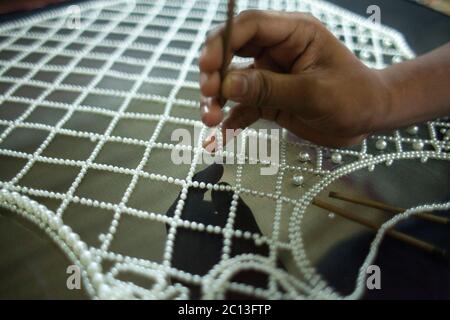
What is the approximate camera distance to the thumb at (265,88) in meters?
0.49

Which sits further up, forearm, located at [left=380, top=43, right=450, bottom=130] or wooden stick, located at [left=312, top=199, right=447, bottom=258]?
forearm, located at [left=380, top=43, right=450, bottom=130]

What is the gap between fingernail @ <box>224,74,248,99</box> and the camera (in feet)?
1.58

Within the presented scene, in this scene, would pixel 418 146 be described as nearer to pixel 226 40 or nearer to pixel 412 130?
pixel 412 130

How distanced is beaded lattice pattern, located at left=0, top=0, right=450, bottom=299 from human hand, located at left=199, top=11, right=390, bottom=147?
10cm

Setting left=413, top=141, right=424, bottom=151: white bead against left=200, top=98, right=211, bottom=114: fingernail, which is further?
left=413, top=141, right=424, bottom=151: white bead

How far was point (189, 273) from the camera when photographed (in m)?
0.49

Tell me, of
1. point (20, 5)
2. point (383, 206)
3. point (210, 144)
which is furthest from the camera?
point (20, 5)

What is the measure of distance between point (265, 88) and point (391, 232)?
10.2 inches

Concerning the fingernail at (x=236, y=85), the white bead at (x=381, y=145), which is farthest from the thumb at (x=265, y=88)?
the white bead at (x=381, y=145)

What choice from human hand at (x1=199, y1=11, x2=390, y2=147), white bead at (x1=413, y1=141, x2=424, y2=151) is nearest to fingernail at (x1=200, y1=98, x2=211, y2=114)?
human hand at (x1=199, y1=11, x2=390, y2=147)

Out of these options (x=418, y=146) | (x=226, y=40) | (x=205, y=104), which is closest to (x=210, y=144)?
(x=205, y=104)

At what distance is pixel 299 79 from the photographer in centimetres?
52

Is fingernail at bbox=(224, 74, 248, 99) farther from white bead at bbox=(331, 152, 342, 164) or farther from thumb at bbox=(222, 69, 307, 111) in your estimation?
white bead at bbox=(331, 152, 342, 164)

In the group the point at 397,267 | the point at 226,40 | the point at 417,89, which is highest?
the point at 226,40
